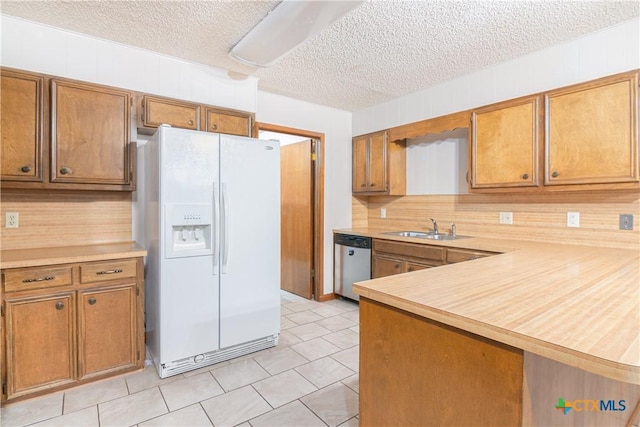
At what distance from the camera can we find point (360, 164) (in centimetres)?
425

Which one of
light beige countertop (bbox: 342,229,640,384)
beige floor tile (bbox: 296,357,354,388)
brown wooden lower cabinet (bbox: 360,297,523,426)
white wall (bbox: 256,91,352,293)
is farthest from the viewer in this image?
white wall (bbox: 256,91,352,293)

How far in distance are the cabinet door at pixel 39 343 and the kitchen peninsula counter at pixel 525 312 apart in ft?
6.24

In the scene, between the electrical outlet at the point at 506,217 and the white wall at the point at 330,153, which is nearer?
the electrical outlet at the point at 506,217

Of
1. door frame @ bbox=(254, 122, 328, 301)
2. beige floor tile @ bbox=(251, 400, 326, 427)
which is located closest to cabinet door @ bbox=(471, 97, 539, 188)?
door frame @ bbox=(254, 122, 328, 301)

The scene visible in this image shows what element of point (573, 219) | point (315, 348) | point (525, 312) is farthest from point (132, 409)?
point (573, 219)

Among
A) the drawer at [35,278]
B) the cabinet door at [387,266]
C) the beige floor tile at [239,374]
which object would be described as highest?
the drawer at [35,278]

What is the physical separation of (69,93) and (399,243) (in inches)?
117

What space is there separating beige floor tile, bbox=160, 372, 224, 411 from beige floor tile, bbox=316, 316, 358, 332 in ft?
4.15

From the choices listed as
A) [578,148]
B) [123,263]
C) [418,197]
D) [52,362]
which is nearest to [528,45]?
[578,148]

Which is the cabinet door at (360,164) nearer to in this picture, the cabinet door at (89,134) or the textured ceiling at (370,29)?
the textured ceiling at (370,29)

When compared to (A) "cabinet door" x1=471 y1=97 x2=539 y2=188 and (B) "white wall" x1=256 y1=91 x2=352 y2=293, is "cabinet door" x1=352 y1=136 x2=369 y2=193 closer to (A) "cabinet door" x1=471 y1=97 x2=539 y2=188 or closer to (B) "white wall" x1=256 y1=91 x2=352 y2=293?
(B) "white wall" x1=256 y1=91 x2=352 y2=293

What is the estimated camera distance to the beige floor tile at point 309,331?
3.03 m

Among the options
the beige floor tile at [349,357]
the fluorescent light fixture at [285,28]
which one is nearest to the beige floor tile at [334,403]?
the beige floor tile at [349,357]

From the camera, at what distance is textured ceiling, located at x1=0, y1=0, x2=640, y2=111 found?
2102 millimetres
